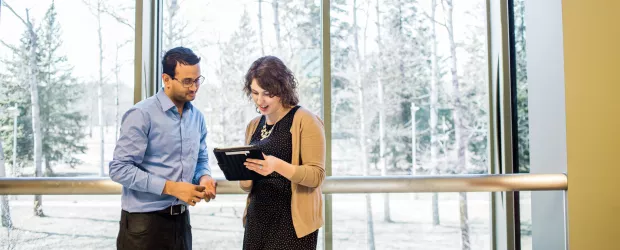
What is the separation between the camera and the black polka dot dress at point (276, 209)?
1969mm

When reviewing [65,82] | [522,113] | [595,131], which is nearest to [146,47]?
[65,82]

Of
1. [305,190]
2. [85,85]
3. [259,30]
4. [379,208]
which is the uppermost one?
[259,30]

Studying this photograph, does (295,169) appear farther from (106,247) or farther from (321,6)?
(106,247)

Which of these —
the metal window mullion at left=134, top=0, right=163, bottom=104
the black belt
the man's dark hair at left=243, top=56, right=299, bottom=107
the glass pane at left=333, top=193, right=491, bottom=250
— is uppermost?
the metal window mullion at left=134, top=0, right=163, bottom=104

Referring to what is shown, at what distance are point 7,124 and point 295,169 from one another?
228cm

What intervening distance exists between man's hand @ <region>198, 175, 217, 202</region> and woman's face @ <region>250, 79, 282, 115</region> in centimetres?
43

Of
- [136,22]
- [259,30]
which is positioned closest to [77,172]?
[136,22]

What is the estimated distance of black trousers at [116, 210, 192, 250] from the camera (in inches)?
78.5

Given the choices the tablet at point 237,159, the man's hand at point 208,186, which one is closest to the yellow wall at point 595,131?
the tablet at point 237,159

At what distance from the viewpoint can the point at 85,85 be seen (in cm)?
319

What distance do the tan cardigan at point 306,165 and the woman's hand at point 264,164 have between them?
0.31 ft

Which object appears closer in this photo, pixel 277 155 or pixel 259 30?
pixel 277 155

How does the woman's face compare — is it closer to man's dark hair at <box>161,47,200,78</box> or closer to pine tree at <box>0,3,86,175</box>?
man's dark hair at <box>161,47,200,78</box>

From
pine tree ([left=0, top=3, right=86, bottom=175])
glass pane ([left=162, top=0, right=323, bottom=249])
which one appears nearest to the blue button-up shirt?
glass pane ([left=162, top=0, right=323, bottom=249])
